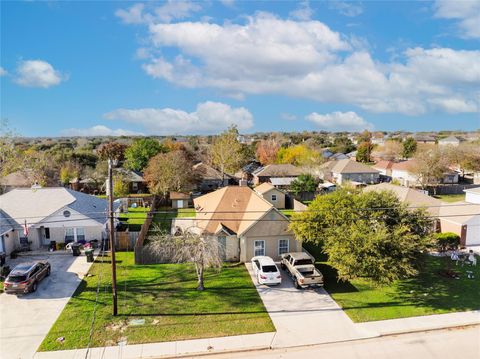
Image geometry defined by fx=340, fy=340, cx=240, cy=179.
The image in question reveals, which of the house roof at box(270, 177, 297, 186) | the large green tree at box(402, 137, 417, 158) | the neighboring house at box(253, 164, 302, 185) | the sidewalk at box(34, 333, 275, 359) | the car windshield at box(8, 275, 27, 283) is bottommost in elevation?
the sidewalk at box(34, 333, 275, 359)

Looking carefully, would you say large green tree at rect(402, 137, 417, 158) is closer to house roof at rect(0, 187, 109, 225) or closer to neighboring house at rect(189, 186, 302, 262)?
neighboring house at rect(189, 186, 302, 262)

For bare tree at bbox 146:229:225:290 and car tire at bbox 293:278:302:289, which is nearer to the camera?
bare tree at bbox 146:229:225:290

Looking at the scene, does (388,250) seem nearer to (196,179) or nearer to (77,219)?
(77,219)

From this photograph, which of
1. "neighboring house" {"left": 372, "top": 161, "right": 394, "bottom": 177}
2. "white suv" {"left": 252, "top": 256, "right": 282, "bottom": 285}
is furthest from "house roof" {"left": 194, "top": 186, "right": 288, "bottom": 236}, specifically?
"neighboring house" {"left": 372, "top": 161, "right": 394, "bottom": 177}

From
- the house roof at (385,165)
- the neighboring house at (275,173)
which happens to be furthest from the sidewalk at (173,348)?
the house roof at (385,165)

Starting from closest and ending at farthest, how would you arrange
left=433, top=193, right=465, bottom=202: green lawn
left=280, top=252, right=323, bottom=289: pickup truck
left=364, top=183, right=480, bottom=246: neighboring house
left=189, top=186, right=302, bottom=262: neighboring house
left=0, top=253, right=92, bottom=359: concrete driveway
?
left=0, top=253, right=92, bottom=359: concrete driveway → left=280, top=252, right=323, bottom=289: pickup truck → left=189, top=186, right=302, bottom=262: neighboring house → left=364, top=183, right=480, bottom=246: neighboring house → left=433, top=193, right=465, bottom=202: green lawn

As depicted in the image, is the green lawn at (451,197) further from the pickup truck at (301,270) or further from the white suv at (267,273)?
the white suv at (267,273)

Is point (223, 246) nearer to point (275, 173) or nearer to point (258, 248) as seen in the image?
point (258, 248)

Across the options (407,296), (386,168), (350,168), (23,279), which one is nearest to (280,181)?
(350,168)
